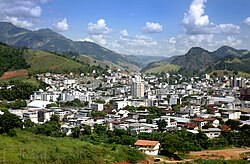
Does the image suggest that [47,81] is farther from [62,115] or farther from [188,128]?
[188,128]

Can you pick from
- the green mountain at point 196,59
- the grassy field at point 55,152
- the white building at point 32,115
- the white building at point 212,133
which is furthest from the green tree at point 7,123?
the green mountain at point 196,59

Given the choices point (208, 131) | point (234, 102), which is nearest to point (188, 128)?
point (208, 131)

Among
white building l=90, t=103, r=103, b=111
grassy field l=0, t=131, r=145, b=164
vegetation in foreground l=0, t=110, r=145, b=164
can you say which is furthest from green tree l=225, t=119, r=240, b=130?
white building l=90, t=103, r=103, b=111

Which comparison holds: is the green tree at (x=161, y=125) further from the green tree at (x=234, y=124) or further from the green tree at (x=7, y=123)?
the green tree at (x=7, y=123)

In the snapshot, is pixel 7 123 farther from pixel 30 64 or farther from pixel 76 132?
pixel 30 64

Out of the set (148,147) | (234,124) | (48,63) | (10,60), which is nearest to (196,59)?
(48,63)

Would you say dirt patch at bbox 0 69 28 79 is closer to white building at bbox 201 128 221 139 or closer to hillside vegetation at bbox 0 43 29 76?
hillside vegetation at bbox 0 43 29 76
